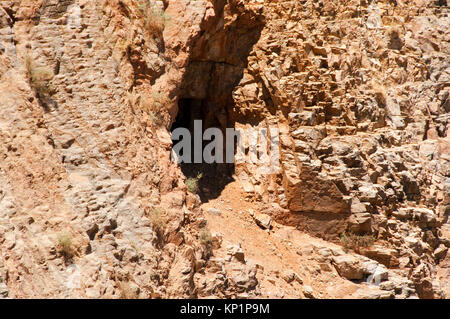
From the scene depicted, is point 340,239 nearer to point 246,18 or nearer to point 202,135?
point 202,135

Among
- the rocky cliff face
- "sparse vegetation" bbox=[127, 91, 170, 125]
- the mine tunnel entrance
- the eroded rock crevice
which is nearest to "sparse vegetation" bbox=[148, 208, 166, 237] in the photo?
the rocky cliff face

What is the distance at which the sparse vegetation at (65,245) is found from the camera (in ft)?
24.0

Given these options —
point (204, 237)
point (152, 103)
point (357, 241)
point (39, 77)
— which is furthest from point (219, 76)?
point (39, 77)

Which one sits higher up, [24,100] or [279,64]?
[279,64]

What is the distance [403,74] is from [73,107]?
8.56m

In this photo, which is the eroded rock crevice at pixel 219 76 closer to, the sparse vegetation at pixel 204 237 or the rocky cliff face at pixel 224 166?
the rocky cliff face at pixel 224 166

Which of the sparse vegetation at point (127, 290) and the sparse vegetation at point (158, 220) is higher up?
the sparse vegetation at point (158, 220)

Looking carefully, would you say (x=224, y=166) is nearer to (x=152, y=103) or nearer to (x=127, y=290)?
(x=152, y=103)

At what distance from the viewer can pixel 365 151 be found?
1244 cm

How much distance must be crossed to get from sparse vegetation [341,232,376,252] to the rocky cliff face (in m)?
0.03

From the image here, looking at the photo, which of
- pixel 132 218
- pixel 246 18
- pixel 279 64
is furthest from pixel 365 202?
pixel 132 218

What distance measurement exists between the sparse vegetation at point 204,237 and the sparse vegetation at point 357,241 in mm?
3359

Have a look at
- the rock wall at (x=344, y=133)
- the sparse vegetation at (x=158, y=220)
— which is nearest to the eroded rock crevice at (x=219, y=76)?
the rock wall at (x=344, y=133)

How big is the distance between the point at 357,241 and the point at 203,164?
348cm
